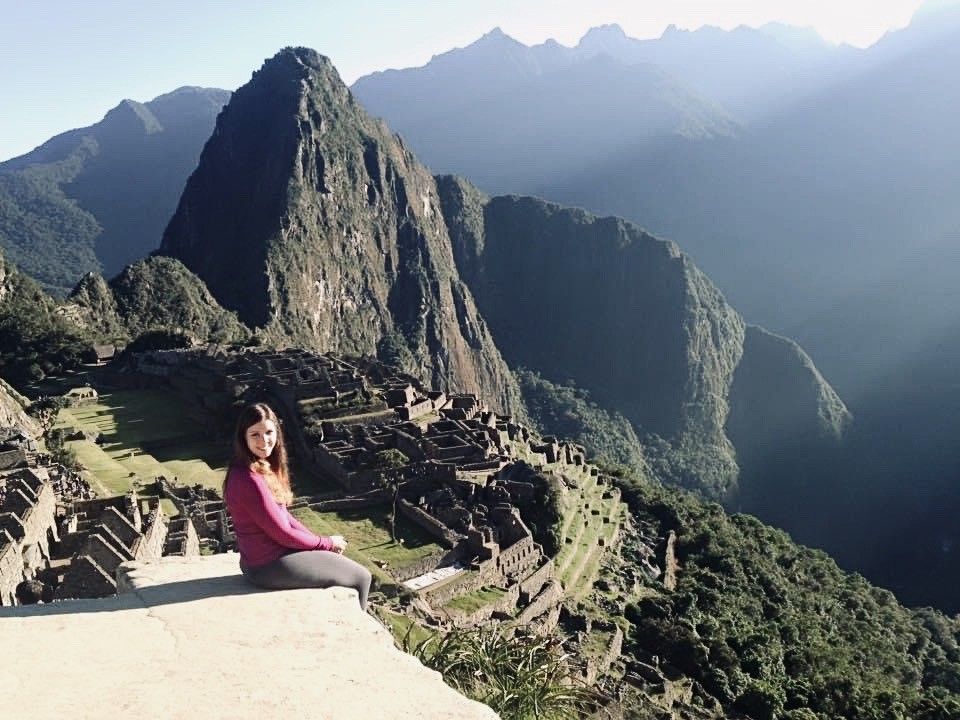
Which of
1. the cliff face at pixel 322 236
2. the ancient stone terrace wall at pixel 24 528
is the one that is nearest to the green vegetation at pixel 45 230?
the cliff face at pixel 322 236

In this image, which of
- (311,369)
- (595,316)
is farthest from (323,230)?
(311,369)

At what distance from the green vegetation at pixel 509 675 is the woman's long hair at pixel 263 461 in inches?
86.6

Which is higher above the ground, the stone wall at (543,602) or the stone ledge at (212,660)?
the stone ledge at (212,660)

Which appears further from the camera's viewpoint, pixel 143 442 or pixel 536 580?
pixel 143 442

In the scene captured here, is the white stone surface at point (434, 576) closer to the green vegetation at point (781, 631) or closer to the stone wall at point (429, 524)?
the stone wall at point (429, 524)

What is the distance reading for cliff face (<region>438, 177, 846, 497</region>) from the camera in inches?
5438

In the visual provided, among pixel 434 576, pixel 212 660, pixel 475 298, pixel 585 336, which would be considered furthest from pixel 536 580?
pixel 475 298

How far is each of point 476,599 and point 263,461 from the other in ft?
60.6

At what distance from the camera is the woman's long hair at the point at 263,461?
23.5 ft

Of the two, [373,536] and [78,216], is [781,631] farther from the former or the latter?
[78,216]

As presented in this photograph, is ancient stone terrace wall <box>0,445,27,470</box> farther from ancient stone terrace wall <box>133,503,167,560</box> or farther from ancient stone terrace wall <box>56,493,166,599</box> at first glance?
ancient stone terrace wall <box>133,503,167,560</box>

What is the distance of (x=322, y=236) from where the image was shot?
12712 centimetres

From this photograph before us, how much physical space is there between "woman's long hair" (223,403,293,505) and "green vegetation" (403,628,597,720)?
220 centimetres

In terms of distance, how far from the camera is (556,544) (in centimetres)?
3195
